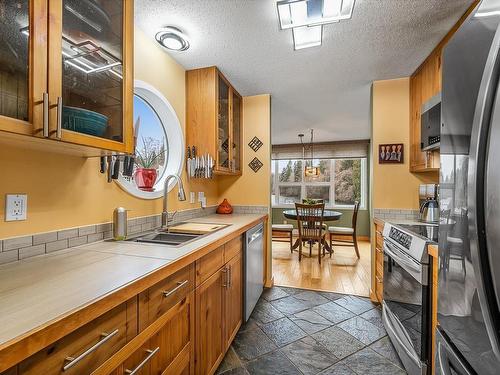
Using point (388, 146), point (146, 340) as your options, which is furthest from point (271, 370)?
point (388, 146)

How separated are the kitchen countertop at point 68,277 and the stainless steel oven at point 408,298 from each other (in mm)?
1288

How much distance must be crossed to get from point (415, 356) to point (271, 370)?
896mm

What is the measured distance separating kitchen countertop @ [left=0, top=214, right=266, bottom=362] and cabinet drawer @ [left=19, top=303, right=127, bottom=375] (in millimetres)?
77

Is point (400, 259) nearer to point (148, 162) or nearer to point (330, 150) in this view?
point (148, 162)

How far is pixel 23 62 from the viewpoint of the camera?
0.83 meters

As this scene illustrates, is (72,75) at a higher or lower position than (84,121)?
higher

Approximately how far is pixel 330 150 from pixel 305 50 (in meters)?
3.90

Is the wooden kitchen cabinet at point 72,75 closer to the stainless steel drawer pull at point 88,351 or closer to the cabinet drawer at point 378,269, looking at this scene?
the stainless steel drawer pull at point 88,351

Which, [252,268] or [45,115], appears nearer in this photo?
[45,115]

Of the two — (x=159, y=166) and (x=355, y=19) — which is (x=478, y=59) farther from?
(x=159, y=166)

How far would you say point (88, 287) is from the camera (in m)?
0.76

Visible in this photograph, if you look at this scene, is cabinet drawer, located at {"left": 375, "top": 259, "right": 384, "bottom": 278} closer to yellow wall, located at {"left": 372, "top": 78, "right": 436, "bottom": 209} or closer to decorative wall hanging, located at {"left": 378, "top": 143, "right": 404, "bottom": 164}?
yellow wall, located at {"left": 372, "top": 78, "right": 436, "bottom": 209}

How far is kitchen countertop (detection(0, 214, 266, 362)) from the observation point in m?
0.59

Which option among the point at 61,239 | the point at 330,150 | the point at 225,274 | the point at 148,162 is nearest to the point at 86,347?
the point at 61,239
